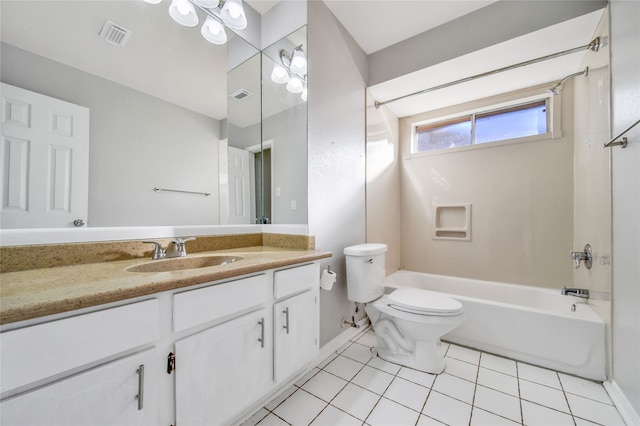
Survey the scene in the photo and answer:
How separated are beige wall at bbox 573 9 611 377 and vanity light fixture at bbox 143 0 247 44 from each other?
7.34 ft

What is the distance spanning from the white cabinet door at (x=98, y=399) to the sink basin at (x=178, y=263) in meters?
0.42

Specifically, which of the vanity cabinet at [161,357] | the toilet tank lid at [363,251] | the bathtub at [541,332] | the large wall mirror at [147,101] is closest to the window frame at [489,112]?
the bathtub at [541,332]

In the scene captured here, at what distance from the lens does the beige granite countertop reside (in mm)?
591

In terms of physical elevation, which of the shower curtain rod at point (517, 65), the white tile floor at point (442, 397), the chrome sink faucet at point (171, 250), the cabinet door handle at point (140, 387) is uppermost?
the shower curtain rod at point (517, 65)

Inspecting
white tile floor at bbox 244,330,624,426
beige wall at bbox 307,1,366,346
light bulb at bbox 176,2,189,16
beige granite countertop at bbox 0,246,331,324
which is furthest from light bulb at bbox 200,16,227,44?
white tile floor at bbox 244,330,624,426

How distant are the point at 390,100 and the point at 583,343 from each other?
233cm

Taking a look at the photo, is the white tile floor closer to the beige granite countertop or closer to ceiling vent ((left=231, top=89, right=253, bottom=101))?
the beige granite countertop

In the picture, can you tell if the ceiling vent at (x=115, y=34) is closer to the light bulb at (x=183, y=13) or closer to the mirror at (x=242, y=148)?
the light bulb at (x=183, y=13)

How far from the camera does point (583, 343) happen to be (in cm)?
152

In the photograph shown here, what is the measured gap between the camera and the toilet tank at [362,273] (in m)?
1.78

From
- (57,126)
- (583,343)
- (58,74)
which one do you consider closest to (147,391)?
(57,126)

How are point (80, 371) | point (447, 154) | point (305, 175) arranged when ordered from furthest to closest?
point (447, 154), point (305, 175), point (80, 371)

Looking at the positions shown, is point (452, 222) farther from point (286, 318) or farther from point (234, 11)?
point (234, 11)

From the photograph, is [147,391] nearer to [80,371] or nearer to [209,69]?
[80,371]
